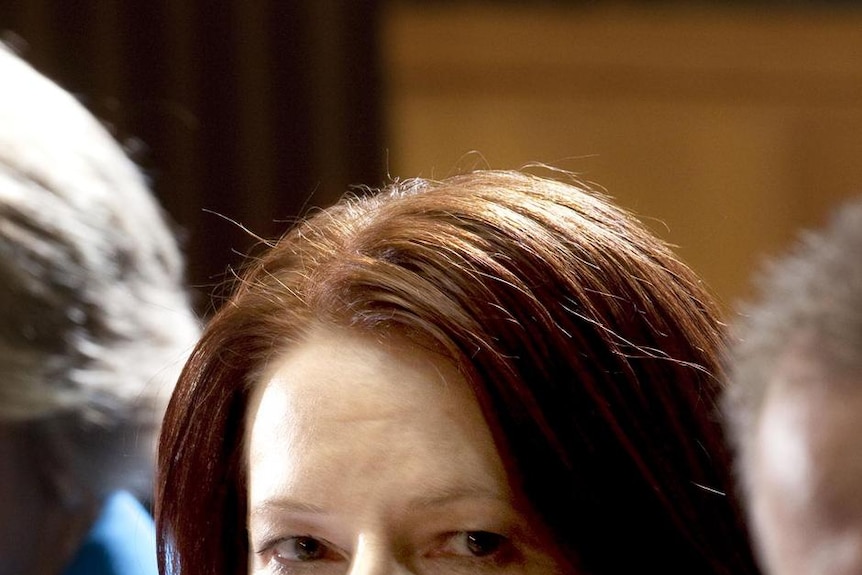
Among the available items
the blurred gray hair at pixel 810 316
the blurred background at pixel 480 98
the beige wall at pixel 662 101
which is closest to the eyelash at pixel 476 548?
the blurred gray hair at pixel 810 316

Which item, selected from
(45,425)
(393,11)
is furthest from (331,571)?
(393,11)

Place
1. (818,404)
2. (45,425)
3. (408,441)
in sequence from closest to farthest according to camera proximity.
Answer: (818,404), (408,441), (45,425)

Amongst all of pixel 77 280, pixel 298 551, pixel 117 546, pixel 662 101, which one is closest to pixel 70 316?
pixel 77 280

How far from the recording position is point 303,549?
0.76 metres

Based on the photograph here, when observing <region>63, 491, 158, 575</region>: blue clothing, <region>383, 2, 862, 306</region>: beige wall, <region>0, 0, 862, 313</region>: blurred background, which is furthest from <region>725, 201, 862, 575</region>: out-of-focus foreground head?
<region>383, 2, 862, 306</region>: beige wall

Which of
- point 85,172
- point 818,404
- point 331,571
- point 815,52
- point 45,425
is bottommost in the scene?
point 818,404

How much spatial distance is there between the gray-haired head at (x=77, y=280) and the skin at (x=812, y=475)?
802mm

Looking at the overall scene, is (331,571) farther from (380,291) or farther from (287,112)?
(287,112)

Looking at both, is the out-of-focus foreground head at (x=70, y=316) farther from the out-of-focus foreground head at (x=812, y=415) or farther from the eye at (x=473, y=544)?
the out-of-focus foreground head at (x=812, y=415)

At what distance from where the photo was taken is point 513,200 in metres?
0.78

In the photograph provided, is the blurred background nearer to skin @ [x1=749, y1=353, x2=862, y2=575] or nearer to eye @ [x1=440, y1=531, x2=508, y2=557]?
eye @ [x1=440, y1=531, x2=508, y2=557]

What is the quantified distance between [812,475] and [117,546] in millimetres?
861

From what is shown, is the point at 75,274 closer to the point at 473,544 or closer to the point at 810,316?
the point at 473,544

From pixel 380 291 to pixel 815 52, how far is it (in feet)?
9.02
